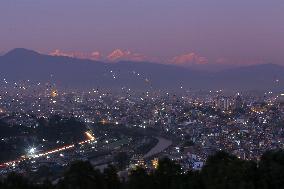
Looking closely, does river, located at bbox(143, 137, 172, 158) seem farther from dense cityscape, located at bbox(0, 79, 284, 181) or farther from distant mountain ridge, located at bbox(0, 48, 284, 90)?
distant mountain ridge, located at bbox(0, 48, 284, 90)

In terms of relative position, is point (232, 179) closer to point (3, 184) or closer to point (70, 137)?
point (3, 184)

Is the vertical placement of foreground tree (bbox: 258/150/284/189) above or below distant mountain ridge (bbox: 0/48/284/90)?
above

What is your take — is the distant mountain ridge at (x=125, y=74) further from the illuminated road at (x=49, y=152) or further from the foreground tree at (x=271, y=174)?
the foreground tree at (x=271, y=174)

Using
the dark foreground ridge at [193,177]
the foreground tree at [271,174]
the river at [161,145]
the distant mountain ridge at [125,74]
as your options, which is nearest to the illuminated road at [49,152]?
the river at [161,145]

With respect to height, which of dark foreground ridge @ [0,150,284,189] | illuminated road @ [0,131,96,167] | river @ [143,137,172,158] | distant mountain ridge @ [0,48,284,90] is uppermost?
dark foreground ridge @ [0,150,284,189]

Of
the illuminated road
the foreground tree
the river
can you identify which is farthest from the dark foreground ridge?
the river

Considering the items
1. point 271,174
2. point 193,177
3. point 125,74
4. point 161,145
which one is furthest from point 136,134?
point 125,74

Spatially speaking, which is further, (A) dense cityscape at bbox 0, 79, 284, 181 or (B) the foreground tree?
(A) dense cityscape at bbox 0, 79, 284, 181

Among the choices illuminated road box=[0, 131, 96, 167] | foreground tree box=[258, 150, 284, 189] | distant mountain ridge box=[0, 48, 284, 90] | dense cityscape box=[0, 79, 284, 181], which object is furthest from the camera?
distant mountain ridge box=[0, 48, 284, 90]

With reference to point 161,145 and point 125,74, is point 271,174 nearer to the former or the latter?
point 161,145
